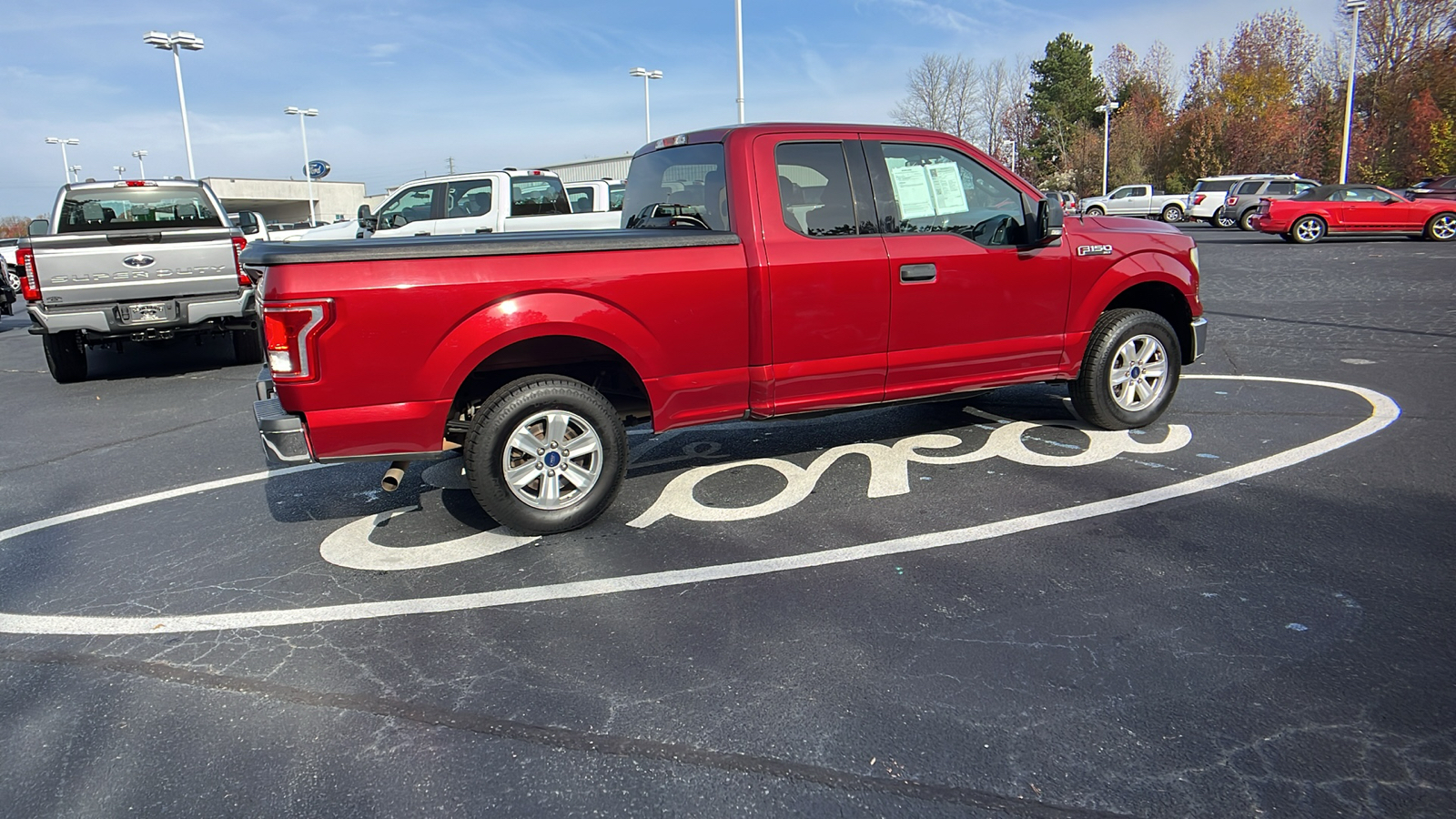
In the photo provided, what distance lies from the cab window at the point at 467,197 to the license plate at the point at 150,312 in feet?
17.5

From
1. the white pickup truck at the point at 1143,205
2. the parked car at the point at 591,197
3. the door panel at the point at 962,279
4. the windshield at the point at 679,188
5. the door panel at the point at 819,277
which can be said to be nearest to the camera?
the door panel at the point at 819,277

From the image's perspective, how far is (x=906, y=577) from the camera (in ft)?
12.7

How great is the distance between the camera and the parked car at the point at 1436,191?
2380 centimetres

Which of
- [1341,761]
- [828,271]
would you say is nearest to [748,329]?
[828,271]

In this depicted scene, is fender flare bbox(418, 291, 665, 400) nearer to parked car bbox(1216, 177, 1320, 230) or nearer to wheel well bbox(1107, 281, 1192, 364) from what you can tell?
wheel well bbox(1107, 281, 1192, 364)

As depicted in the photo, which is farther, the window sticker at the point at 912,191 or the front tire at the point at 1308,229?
the front tire at the point at 1308,229

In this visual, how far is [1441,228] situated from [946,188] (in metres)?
22.7

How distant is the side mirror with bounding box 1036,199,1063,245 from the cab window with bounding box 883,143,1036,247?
0.06 metres

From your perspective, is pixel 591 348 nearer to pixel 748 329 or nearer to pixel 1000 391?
pixel 748 329

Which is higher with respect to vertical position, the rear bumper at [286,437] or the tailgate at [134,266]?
the tailgate at [134,266]

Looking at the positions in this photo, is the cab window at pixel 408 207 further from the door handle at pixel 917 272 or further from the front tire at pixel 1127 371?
the front tire at pixel 1127 371

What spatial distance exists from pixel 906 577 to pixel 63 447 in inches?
250

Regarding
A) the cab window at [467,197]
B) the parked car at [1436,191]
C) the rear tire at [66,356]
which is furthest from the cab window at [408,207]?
the parked car at [1436,191]

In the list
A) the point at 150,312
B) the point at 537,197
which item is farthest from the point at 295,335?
the point at 537,197
